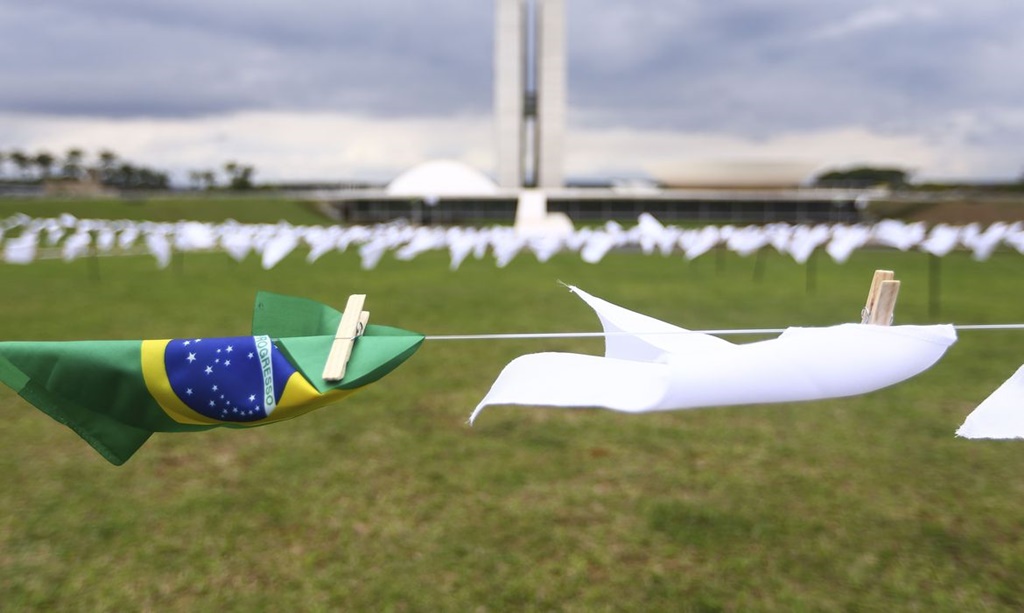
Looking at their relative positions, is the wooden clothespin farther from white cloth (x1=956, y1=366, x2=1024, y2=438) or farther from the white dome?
the white dome

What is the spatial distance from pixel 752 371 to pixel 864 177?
79.5 m

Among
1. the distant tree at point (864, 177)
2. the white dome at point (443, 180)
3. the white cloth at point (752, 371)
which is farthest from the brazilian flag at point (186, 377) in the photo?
the distant tree at point (864, 177)

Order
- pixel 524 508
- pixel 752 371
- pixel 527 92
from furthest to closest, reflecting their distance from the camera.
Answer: pixel 527 92 → pixel 524 508 → pixel 752 371

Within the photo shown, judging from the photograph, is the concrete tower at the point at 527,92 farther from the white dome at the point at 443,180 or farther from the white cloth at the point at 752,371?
the white cloth at the point at 752,371

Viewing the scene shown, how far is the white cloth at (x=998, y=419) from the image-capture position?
1.80 metres

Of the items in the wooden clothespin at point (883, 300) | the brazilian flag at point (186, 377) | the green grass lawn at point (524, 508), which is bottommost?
the green grass lawn at point (524, 508)

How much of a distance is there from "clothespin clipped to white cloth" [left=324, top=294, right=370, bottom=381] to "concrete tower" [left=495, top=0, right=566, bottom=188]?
51.5 meters

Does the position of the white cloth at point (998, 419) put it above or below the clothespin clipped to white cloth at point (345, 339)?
below

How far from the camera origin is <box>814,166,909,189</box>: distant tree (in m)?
65.2

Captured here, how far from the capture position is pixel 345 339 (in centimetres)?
185

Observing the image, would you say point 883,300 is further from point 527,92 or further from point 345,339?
point 527,92

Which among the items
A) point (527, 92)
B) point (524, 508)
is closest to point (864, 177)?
point (527, 92)

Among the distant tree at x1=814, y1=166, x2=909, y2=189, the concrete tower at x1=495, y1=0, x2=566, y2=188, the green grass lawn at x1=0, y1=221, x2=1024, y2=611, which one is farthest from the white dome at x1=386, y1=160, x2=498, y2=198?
the green grass lawn at x1=0, y1=221, x2=1024, y2=611

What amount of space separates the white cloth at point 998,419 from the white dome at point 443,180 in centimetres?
5072
